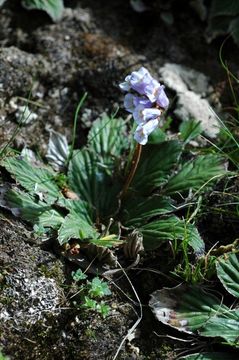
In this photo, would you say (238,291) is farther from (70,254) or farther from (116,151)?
(116,151)

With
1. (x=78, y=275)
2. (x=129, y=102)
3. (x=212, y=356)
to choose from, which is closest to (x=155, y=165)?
(x=129, y=102)

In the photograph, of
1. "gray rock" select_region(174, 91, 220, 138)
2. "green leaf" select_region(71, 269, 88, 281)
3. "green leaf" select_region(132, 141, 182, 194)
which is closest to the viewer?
"green leaf" select_region(71, 269, 88, 281)

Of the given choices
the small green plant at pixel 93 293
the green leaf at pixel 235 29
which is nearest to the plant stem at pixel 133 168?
the small green plant at pixel 93 293

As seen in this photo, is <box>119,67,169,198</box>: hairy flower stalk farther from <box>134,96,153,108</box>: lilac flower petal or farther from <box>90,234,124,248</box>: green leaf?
<box>90,234,124,248</box>: green leaf

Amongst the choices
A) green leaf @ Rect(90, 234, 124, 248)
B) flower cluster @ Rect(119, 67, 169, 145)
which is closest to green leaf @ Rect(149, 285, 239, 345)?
green leaf @ Rect(90, 234, 124, 248)

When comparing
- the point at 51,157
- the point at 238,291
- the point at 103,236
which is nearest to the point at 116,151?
the point at 51,157

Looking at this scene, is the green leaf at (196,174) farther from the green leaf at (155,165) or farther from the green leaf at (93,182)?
the green leaf at (93,182)
